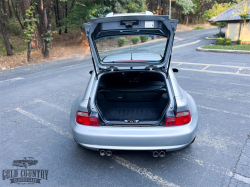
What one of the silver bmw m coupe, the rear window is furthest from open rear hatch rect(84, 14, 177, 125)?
the rear window

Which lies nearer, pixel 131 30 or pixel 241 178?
pixel 241 178

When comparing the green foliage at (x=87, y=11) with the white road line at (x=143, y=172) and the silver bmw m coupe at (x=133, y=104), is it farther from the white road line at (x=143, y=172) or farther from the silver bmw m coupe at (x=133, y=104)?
the white road line at (x=143, y=172)

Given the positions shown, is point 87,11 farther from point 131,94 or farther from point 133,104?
point 133,104

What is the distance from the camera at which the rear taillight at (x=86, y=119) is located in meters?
2.75

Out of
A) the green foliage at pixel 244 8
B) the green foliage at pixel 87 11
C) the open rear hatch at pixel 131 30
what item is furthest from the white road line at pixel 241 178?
the green foliage at pixel 244 8

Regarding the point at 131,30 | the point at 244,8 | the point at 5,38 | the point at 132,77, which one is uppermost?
the point at 244,8

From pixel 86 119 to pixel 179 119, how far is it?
129cm

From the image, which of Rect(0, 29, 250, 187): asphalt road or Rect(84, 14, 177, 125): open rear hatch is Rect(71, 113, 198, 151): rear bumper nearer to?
Rect(84, 14, 177, 125): open rear hatch

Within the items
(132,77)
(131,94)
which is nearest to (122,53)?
(132,77)

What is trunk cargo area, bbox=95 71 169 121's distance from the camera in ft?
11.6

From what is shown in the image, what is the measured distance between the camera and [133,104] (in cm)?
380

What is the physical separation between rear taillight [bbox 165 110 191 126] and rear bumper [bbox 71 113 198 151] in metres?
0.06

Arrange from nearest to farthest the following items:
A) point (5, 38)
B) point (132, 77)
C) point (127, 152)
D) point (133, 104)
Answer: point (127, 152) → point (133, 104) → point (132, 77) → point (5, 38)

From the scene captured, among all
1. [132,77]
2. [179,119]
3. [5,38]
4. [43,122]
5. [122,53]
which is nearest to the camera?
[179,119]
